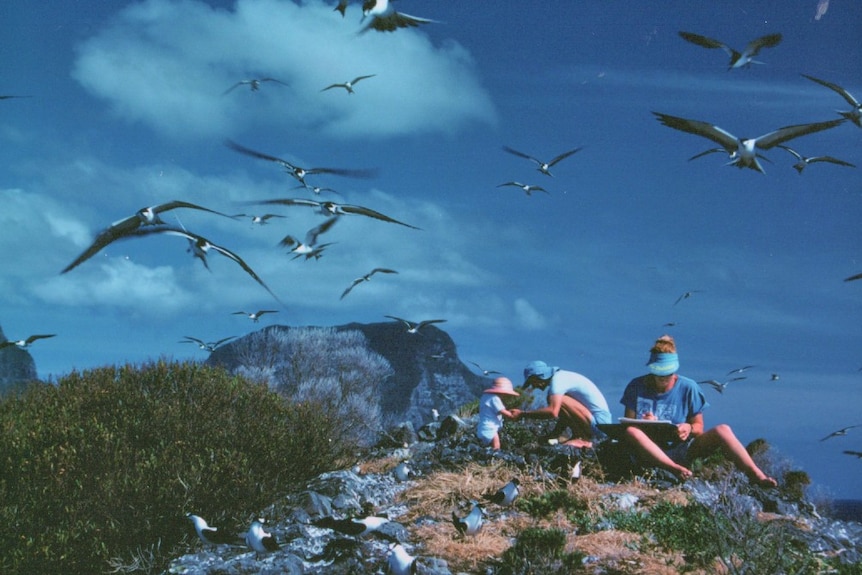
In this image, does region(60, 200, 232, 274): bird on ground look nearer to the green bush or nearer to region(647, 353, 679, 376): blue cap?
the green bush

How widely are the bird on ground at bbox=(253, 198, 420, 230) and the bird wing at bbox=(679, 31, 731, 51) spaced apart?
6221mm

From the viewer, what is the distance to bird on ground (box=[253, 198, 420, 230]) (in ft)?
26.5

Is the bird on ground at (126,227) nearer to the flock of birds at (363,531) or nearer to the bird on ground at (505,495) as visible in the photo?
the flock of birds at (363,531)

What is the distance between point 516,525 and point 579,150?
1229 cm

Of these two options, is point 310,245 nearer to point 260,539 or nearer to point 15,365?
point 260,539

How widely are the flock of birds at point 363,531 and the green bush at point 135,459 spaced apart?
775 millimetres

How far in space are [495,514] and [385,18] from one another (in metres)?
6.57

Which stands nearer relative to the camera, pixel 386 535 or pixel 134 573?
pixel 386 535

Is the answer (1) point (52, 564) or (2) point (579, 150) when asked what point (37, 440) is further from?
(2) point (579, 150)

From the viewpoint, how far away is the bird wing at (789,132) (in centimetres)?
991

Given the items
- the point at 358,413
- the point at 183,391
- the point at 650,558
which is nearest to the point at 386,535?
the point at 650,558

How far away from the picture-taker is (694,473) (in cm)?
991

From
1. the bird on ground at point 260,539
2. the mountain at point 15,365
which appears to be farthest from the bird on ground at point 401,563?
the mountain at point 15,365

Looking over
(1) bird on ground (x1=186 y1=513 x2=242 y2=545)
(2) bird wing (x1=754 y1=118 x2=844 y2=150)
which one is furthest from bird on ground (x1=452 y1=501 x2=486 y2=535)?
(2) bird wing (x1=754 y1=118 x2=844 y2=150)
